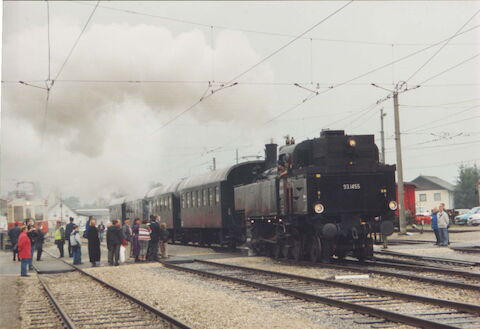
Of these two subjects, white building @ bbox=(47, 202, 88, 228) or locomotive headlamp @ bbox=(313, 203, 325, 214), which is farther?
white building @ bbox=(47, 202, 88, 228)

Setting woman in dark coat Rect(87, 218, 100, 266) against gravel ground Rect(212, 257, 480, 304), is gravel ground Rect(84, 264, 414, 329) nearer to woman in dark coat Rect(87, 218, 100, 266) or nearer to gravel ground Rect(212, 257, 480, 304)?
gravel ground Rect(212, 257, 480, 304)

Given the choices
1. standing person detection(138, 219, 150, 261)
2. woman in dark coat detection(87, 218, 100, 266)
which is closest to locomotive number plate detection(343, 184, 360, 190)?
standing person detection(138, 219, 150, 261)

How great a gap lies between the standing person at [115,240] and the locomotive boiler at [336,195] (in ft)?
18.4

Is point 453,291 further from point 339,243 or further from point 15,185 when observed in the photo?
point 15,185

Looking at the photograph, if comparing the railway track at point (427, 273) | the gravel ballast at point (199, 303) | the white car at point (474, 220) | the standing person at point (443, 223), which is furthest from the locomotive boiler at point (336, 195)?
the white car at point (474, 220)

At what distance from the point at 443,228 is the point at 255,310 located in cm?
1597

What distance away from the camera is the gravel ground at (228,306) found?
947 cm

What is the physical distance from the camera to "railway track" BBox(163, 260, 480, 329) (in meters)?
8.98

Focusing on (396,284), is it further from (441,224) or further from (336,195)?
(441,224)

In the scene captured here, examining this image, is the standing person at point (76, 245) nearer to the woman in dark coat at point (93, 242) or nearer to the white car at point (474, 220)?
the woman in dark coat at point (93, 242)

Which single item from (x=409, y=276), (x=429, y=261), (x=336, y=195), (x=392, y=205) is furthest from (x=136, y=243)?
(x=409, y=276)

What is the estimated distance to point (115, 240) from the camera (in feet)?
70.0

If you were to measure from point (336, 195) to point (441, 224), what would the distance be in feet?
27.5

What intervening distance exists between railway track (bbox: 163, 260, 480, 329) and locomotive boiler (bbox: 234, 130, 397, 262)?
261 centimetres
